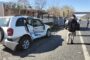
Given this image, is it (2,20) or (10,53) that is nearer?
(10,53)

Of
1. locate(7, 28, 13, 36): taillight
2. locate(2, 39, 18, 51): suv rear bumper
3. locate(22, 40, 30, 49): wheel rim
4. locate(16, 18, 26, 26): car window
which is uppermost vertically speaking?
locate(16, 18, 26, 26): car window

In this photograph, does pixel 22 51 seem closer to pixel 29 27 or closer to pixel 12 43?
pixel 12 43

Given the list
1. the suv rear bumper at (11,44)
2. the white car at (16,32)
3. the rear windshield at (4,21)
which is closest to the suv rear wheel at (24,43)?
the white car at (16,32)

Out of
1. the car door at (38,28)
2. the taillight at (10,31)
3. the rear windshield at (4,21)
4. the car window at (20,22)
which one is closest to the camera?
the taillight at (10,31)

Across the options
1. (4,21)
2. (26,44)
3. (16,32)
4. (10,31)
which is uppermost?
(4,21)

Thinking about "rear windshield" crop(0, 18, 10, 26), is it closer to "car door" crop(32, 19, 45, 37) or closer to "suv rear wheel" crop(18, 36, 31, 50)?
"suv rear wheel" crop(18, 36, 31, 50)

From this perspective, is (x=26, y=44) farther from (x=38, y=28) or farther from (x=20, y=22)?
(x=38, y=28)

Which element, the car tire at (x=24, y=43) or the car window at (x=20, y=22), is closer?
the car tire at (x=24, y=43)

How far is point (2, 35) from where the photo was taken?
10750 millimetres

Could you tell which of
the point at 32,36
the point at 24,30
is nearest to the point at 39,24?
the point at 32,36

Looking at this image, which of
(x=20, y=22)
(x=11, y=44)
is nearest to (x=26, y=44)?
(x=11, y=44)

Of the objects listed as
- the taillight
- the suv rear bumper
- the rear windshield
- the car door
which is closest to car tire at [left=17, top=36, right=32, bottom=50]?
the suv rear bumper

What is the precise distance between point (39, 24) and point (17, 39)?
3.14m

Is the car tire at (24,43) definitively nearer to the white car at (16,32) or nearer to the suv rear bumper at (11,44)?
the white car at (16,32)
